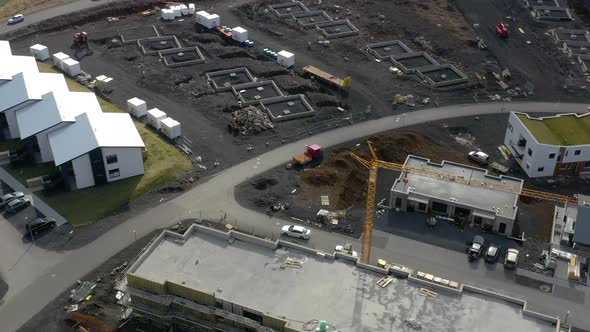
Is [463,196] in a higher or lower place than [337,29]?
lower

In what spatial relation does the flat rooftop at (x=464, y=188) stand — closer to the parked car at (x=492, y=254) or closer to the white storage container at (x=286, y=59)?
the parked car at (x=492, y=254)

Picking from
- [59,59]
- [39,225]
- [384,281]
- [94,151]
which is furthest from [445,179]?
[59,59]

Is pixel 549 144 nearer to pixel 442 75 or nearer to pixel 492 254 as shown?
pixel 492 254

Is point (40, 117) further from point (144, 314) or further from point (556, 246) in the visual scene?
point (556, 246)

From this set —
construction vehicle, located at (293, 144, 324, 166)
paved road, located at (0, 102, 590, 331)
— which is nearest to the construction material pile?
paved road, located at (0, 102, 590, 331)

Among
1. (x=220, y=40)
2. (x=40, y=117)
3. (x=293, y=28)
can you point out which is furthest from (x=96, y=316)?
(x=293, y=28)

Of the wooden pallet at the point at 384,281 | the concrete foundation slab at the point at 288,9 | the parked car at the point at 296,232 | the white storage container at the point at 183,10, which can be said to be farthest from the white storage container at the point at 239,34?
the wooden pallet at the point at 384,281

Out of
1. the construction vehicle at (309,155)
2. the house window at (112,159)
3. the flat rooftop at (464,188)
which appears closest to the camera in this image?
the flat rooftop at (464,188)

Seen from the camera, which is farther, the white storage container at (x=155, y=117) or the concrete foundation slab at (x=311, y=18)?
the concrete foundation slab at (x=311, y=18)
